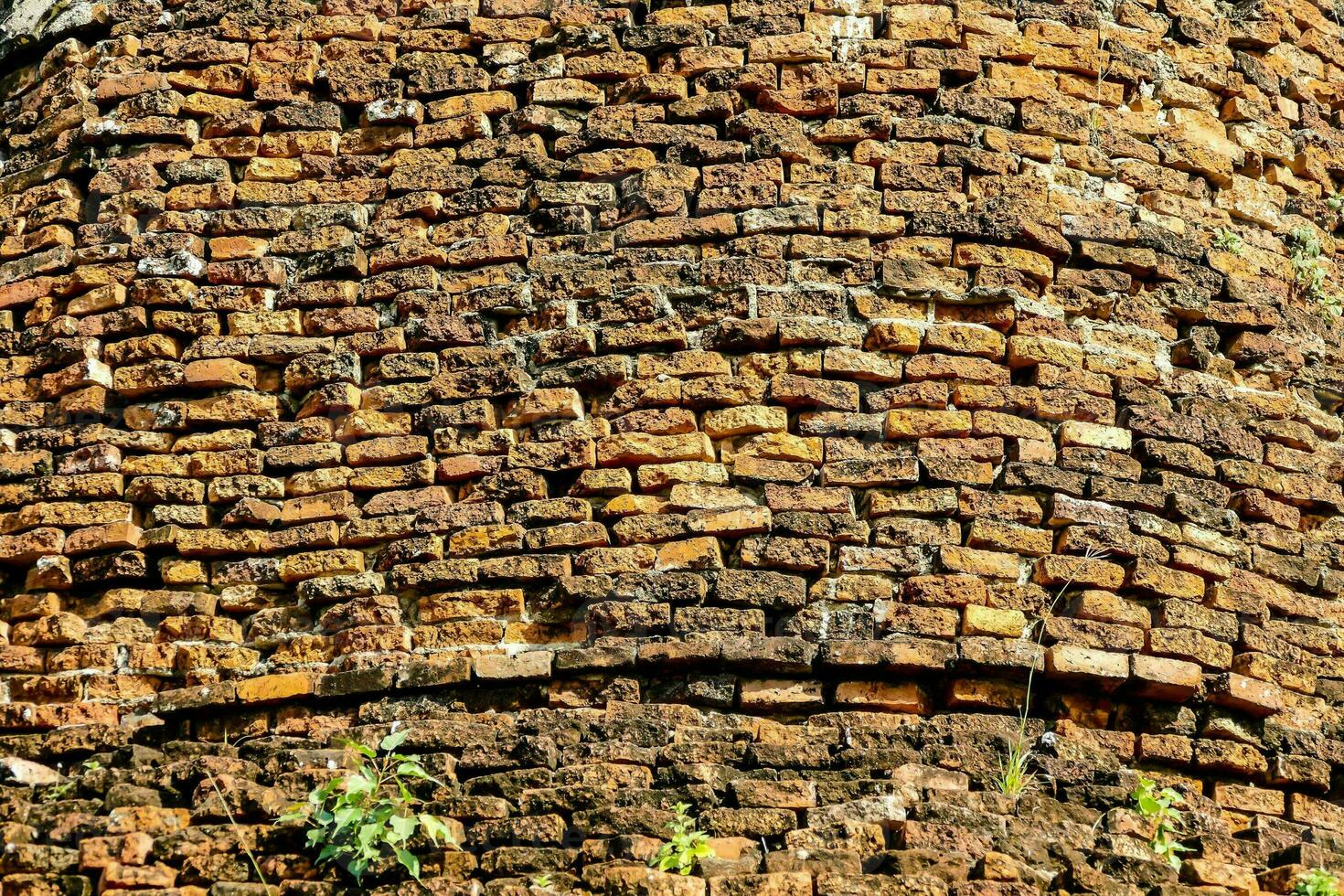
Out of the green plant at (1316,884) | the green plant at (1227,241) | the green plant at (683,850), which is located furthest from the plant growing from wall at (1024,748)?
the green plant at (1227,241)

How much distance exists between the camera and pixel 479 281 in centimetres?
555

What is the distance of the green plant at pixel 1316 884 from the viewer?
14.5ft

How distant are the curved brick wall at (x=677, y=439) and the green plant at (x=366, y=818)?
60 mm

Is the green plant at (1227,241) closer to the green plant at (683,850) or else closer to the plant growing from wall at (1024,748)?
the plant growing from wall at (1024,748)

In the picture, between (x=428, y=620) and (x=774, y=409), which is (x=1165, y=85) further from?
(x=428, y=620)

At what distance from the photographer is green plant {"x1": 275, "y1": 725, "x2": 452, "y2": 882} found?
418 cm

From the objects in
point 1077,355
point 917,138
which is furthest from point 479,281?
point 1077,355

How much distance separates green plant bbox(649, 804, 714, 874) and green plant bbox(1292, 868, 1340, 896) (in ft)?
4.68

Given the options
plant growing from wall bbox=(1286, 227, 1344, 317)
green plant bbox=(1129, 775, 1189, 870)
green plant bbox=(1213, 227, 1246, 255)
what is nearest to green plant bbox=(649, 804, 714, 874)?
green plant bbox=(1129, 775, 1189, 870)

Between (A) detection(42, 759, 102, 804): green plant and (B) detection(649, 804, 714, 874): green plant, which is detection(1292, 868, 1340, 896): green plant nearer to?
(B) detection(649, 804, 714, 874): green plant

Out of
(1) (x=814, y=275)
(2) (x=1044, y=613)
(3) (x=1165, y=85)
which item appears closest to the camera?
(2) (x=1044, y=613)

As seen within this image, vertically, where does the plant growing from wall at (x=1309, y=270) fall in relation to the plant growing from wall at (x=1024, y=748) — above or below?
above

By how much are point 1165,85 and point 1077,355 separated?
1130mm

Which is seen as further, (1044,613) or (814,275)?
(814,275)
